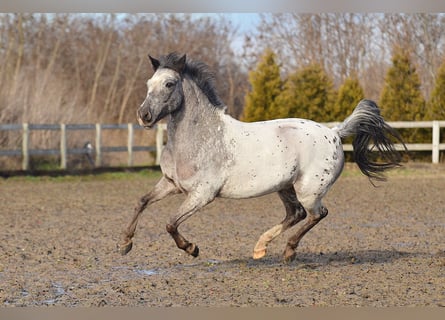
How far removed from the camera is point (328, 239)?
871 cm

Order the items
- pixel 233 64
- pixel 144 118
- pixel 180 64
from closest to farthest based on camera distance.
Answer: pixel 144 118 → pixel 180 64 → pixel 233 64

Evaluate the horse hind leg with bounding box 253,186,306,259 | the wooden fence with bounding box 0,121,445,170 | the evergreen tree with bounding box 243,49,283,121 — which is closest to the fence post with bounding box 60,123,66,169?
the wooden fence with bounding box 0,121,445,170

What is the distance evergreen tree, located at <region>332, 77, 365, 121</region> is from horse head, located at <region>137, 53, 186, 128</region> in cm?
1596

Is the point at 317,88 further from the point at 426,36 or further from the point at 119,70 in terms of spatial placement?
the point at 119,70

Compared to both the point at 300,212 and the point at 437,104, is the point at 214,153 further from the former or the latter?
the point at 437,104

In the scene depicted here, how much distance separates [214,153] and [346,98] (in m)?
16.2

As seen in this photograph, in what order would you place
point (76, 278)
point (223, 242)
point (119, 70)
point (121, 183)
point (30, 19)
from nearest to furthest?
1. point (76, 278)
2. point (223, 242)
3. point (121, 183)
4. point (30, 19)
5. point (119, 70)

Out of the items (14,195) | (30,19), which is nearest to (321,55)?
(30,19)

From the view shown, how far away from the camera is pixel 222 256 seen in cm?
756

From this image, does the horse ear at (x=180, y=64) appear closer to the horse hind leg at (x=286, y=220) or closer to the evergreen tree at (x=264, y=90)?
A: the horse hind leg at (x=286, y=220)

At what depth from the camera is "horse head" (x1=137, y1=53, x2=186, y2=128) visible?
6.19 meters

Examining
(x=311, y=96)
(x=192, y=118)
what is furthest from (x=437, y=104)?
(x=192, y=118)

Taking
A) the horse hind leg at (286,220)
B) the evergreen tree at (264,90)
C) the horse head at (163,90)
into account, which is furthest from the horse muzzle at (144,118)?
the evergreen tree at (264,90)

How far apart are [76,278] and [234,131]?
5.94 feet
